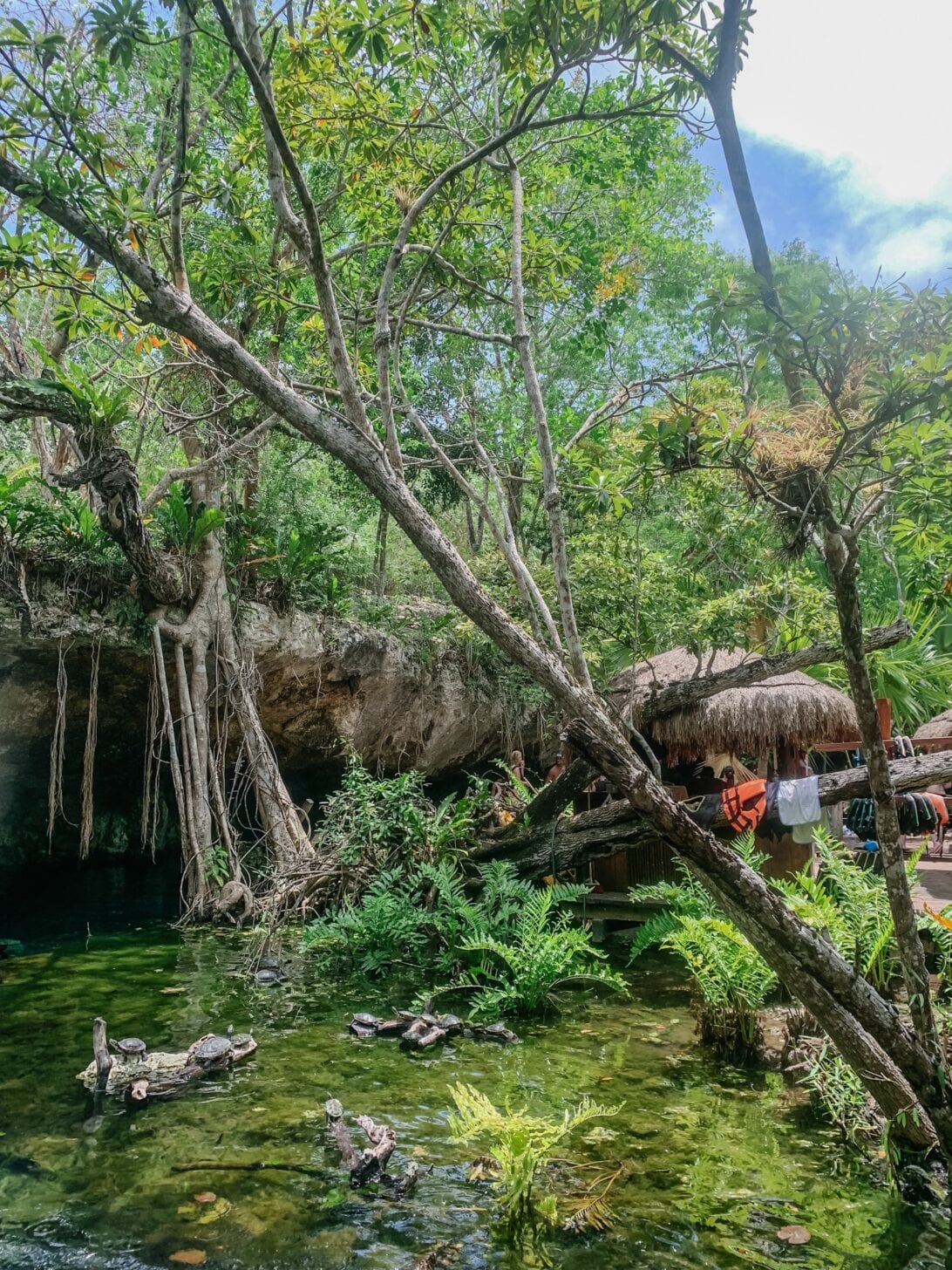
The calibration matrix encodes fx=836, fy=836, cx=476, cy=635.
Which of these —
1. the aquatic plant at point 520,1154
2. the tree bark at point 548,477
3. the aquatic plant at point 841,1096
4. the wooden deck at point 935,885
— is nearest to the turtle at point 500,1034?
the aquatic plant at point 841,1096

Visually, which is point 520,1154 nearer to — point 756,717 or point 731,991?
point 731,991

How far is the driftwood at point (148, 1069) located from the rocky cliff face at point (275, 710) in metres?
4.72

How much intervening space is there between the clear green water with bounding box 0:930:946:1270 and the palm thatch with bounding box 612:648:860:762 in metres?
3.29

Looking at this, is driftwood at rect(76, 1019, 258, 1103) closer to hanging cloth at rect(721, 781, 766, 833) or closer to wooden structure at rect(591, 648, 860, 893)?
hanging cloth at rect(721, 781, 766, 833)

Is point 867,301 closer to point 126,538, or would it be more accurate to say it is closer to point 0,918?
point 126,538

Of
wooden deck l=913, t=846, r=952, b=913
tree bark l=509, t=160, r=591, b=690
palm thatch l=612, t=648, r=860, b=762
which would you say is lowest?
wooden deck l=913, t=846, r=952, b=913

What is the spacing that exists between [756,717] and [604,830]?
214 cm

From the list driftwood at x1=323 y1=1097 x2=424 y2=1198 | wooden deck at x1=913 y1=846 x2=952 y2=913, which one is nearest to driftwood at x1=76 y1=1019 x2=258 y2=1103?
driftwood at x1=323 y1=1097 x2=424 y2=1198

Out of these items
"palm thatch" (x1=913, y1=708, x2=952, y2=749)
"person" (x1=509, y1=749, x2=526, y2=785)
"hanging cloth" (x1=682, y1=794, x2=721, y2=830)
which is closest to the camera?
"hanging cloth" (x1=682, y1=794, x2=721, y2=830)

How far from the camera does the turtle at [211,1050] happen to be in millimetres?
4301

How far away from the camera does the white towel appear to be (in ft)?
21.9

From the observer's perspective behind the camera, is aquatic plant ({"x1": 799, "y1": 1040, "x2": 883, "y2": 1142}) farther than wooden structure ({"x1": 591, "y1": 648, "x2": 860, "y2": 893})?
No

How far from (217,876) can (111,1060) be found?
3.82 metres

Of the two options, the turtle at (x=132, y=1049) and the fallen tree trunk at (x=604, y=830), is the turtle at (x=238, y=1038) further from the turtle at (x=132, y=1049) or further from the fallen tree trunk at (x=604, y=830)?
the fallen tree trunk at (x=604, y=830)
